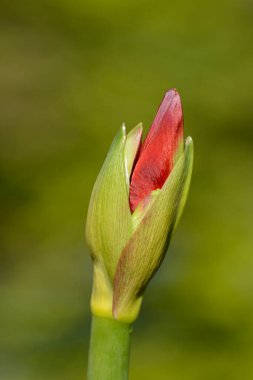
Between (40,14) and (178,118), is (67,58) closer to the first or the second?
(40,14)

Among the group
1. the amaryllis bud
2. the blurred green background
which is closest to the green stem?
the amaryllis bud

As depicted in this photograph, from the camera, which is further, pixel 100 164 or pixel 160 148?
pixel 100 164

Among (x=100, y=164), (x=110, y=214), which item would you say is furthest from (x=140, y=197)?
(x=100, y=164)

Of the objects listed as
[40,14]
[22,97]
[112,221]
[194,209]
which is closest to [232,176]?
[194,209]

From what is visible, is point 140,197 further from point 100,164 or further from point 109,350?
point 100,164

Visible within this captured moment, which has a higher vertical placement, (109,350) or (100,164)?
(100,164)

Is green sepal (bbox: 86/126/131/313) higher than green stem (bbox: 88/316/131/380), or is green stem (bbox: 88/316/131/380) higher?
green sepal (bbox: 86/126/131/313)

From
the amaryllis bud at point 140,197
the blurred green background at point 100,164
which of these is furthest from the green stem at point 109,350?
the blurred green background at point 100,164

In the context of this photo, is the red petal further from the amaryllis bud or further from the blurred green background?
the blurred green background
